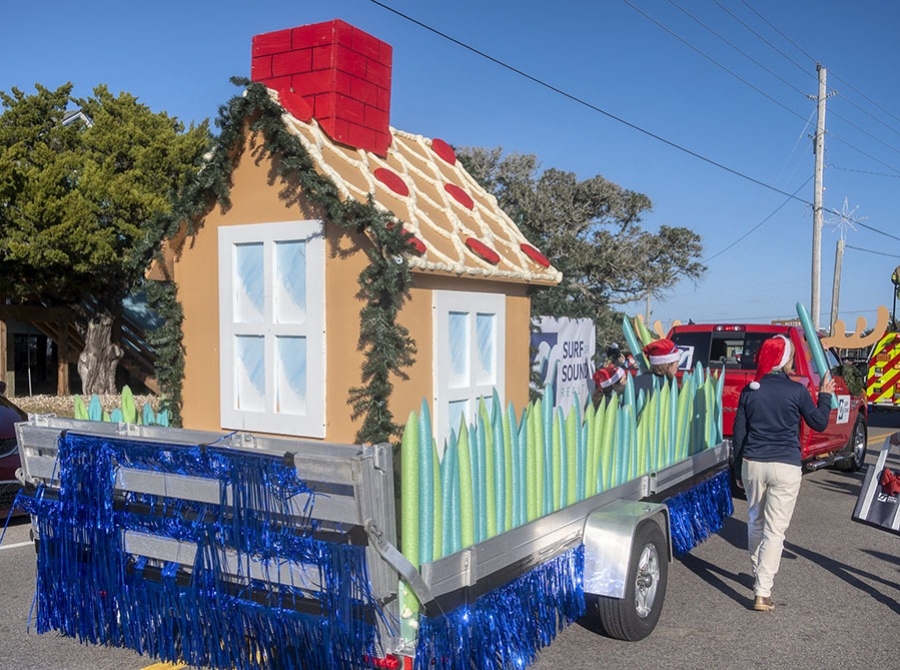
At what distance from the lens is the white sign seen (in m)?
7.71

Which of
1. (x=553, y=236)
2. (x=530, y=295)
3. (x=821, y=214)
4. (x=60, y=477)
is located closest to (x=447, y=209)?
(x=530, y=295)

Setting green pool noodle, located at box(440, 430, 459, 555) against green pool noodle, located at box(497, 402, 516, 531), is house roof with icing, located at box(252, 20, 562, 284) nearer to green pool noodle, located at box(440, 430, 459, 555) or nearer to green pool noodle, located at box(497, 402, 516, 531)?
green pool noodle, located at box(497, 402, 516, 531)

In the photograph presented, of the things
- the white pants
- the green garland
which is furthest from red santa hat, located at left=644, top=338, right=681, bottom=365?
the green garland

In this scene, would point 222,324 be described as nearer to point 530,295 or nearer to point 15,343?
point 530,295

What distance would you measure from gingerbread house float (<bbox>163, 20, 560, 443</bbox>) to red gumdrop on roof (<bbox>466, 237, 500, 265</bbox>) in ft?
0.04

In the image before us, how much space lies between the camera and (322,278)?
502 cm

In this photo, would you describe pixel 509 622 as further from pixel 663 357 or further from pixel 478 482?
pixel 663 357

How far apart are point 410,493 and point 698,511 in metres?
3.68

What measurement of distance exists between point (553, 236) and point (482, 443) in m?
19.2

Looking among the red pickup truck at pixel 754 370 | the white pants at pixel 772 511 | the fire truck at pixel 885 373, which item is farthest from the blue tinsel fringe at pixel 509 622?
the fire truck at pixel 885 373

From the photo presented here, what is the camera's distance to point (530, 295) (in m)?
6.47

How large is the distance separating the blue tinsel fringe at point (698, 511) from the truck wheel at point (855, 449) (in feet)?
14.8

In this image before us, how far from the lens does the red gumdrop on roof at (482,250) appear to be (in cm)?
560

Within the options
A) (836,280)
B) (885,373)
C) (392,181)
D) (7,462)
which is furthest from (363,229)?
(836,280)
